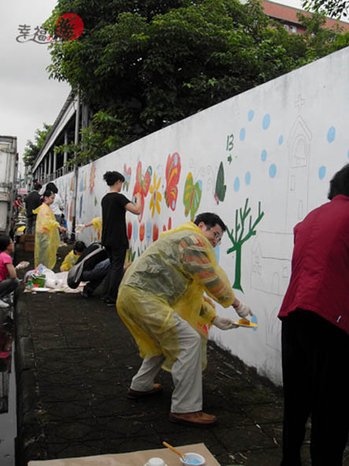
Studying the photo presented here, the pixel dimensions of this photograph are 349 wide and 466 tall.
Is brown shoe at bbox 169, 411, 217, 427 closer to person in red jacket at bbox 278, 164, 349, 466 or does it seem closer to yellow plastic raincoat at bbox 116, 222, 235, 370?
yellow plastic raincoat at bbox 116, 222, 235, 370

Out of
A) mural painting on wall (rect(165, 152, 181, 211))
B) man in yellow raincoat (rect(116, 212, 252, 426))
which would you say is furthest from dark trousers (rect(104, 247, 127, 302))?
man in yellow raincoat (rect(116, 212, 252, 426))

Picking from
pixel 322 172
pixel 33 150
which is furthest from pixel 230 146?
pixel 33 150

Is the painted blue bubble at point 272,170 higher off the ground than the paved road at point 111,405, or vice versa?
the painted blue bubble at point 272,170

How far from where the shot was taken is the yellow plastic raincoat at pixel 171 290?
327cm

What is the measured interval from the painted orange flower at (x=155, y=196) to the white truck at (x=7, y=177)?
233 inches

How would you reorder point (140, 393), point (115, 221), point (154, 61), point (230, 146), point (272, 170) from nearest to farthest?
1. point (140, 393)
2. point (272, 170)
3. point (230, 146)
4. point (115, 221)
5. point (154, 61)

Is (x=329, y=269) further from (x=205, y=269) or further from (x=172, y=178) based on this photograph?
(x=172, y=178)

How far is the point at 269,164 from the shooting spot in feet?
13.1

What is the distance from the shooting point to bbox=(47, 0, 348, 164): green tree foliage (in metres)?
13.1

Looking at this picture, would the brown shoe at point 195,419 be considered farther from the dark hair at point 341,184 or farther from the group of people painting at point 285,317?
the dark hair at point 341,184

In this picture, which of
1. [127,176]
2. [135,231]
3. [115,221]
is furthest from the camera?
[127,176]

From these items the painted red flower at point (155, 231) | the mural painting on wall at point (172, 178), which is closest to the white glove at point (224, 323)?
the mural painting on wall at point (172, 178)

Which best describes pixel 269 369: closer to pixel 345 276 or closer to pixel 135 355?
pixel 135 355

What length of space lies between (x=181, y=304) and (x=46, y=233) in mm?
5765
